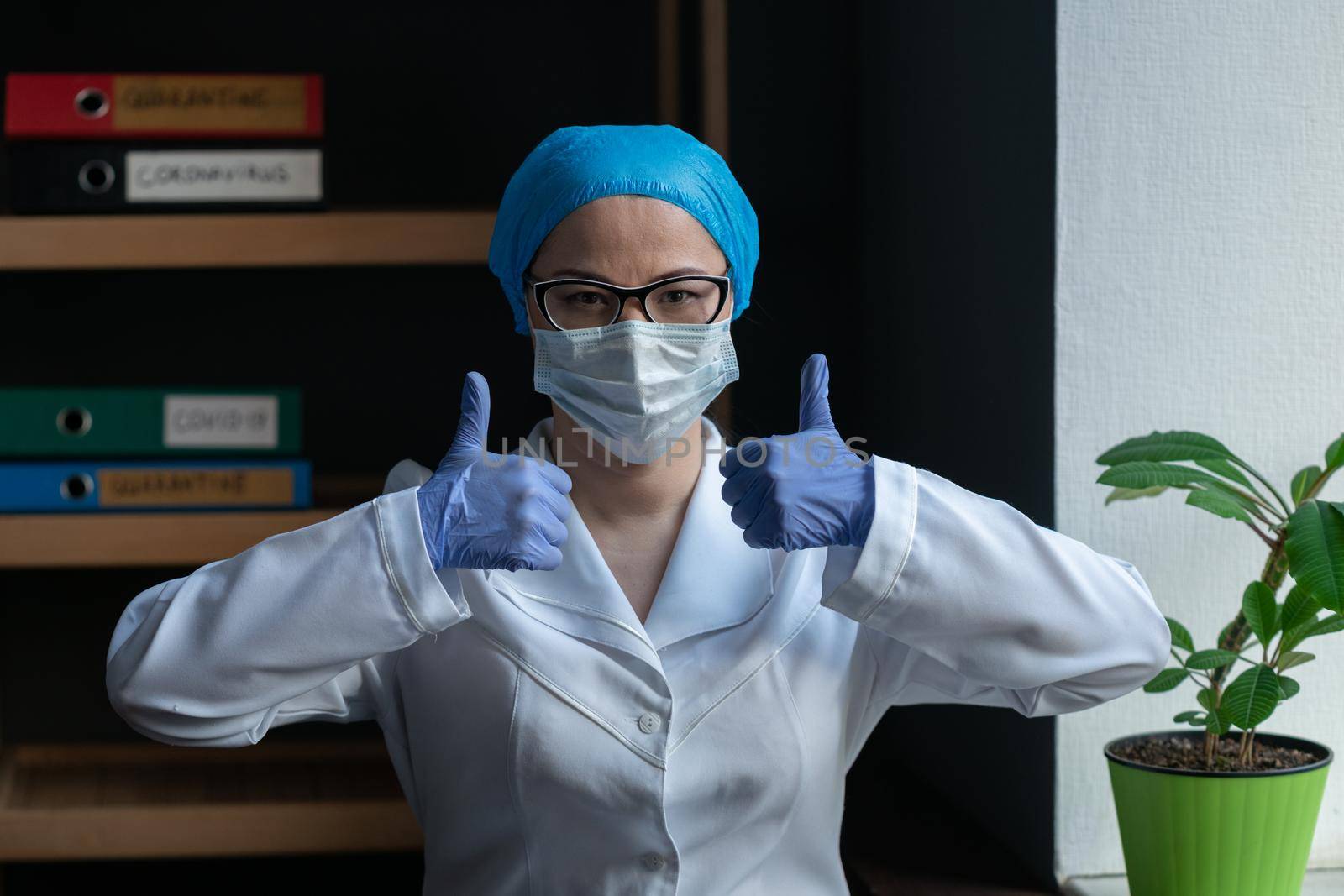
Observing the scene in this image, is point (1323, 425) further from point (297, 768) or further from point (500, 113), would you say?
point (297, 768)

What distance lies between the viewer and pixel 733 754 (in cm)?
114

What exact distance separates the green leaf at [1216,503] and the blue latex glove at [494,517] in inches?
23.2

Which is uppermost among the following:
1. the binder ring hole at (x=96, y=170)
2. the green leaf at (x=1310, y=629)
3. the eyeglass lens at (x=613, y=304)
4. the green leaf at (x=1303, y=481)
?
the binder ring hole at (x=96, y=170)

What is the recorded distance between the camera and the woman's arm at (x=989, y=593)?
1028 mm

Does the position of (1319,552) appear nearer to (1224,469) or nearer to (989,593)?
(1224,469)

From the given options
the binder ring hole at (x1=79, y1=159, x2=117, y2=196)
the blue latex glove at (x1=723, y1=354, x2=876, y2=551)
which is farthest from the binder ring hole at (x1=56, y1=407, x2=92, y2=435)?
the blue latex glove at (x1=723, y1=354, x2=876, y2=551)

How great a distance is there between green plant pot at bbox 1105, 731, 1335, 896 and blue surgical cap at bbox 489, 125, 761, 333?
0.63 metres

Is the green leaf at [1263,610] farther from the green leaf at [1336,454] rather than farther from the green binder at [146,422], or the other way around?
the green binder at [146,422]

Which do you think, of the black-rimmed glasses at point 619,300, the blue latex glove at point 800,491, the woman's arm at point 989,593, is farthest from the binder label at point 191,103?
the woman's arm at point 989,593

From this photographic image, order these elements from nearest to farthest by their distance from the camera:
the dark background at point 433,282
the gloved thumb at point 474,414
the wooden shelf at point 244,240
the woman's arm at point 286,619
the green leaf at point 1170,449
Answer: the woman's arm at point 286,619 → the gloved thumb at point 474,414 → the green leaf at point 1170,449 → the wooden shelf at point 244,240 → the dark background at point 433,282

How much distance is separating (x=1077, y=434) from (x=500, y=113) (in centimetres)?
105

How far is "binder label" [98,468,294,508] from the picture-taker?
1.65 metres

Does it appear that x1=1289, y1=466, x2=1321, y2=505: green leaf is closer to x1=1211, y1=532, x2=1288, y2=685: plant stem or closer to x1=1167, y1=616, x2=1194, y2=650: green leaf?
x1=1211, y1=532, x2=1288, y2=685: plant stem

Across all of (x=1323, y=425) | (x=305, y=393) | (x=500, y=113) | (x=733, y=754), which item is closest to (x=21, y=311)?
(x=305, y=393)
